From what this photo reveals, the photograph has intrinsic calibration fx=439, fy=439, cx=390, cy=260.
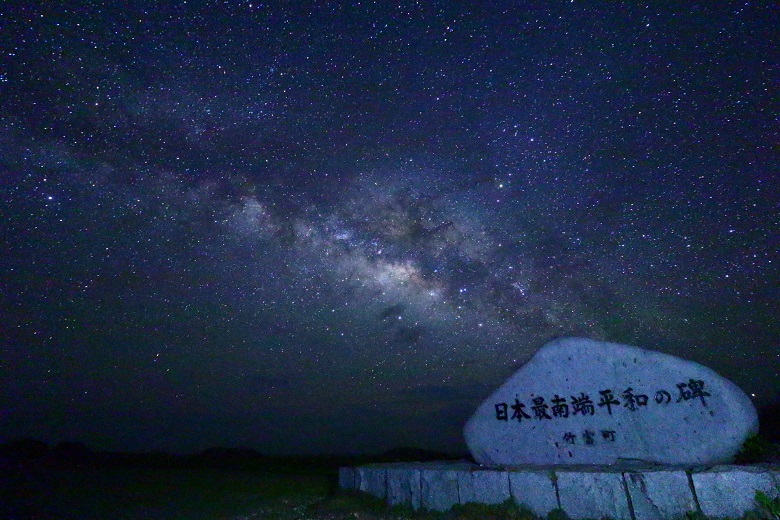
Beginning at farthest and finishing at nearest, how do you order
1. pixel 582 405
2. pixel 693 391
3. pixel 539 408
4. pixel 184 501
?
pixel 184 501 < pixel 539 408 < pixel 582 405 < pixel 693 391

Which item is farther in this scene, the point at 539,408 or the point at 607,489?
the point at 539,408

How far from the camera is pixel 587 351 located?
856cm

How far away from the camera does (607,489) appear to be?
6582 mm

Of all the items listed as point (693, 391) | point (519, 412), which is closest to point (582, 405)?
point (519, 412)

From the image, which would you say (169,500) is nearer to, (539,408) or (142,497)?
(142,497)

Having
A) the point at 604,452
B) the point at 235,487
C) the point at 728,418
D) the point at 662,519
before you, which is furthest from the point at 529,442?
the point at 235,487

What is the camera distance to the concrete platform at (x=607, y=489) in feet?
18.7

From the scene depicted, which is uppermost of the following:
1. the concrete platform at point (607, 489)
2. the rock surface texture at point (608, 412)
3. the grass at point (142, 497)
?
the rock surface texture at point (608, 412)

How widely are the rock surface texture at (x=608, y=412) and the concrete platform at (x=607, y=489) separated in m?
0.53

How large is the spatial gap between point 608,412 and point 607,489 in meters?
1.69

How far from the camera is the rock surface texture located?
23.2 feet

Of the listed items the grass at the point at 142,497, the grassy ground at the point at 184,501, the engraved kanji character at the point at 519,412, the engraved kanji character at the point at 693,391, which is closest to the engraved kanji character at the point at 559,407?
the engraved kanji character at the point at 519,412

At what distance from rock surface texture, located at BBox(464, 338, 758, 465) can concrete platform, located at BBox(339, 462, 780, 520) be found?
20.9 inches

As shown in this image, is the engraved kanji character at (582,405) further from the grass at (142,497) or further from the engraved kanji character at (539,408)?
the grass at (142,497)
